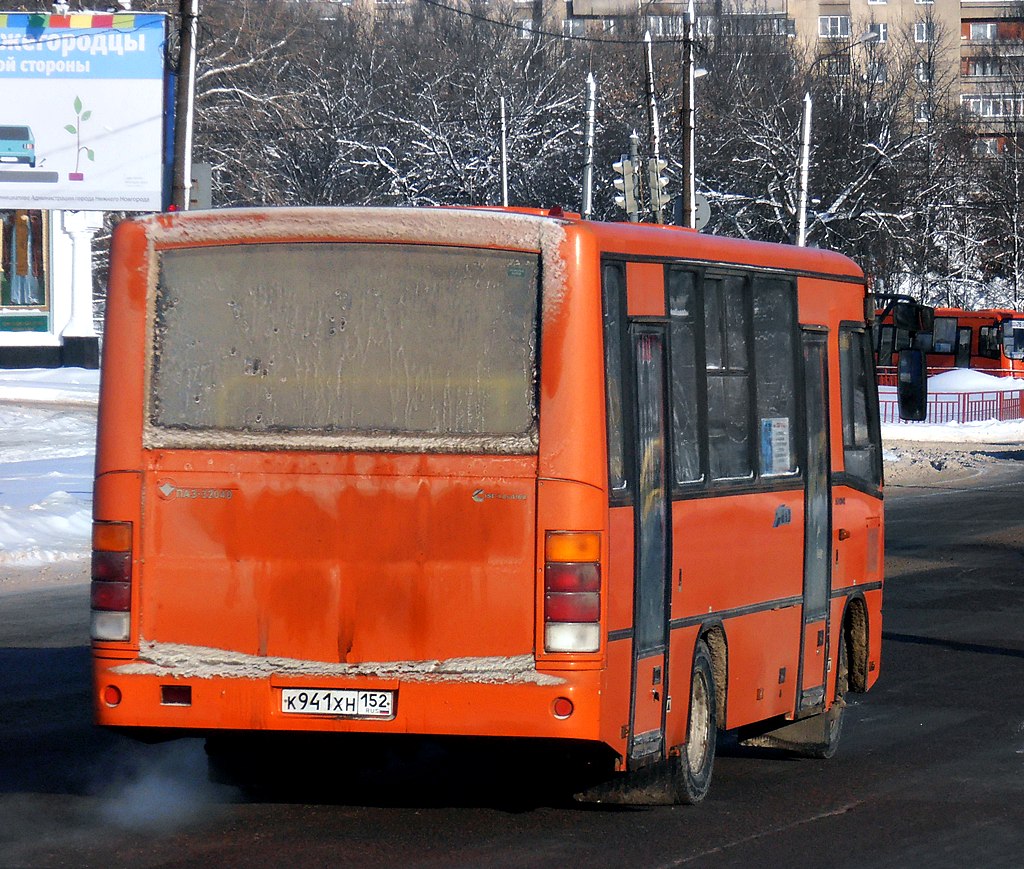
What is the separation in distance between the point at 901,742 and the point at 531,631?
11.5 ft

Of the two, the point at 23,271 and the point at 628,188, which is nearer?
the point at 628,188

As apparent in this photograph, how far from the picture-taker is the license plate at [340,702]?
6.43 metres

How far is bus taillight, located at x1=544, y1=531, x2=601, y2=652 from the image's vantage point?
6285 mm

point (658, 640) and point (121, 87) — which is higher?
point (121, 87)

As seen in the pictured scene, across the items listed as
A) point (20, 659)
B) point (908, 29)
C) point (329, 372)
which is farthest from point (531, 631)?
point (908, 29)

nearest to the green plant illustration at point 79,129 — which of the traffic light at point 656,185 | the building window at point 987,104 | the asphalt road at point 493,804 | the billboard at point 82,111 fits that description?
the billboard at point 82,111

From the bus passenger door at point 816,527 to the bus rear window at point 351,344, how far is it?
2.37 meters

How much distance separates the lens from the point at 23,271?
44.6 metres

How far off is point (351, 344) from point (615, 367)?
0.96 m

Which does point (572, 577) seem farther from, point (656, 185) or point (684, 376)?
point (656, 185)

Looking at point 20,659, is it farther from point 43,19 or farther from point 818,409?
point 43,19

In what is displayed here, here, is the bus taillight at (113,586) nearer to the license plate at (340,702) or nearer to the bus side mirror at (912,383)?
the license plate at (340,702)

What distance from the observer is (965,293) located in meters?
68.1

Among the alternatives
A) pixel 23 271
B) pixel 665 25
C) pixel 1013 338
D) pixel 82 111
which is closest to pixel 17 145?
pixel 82 111
